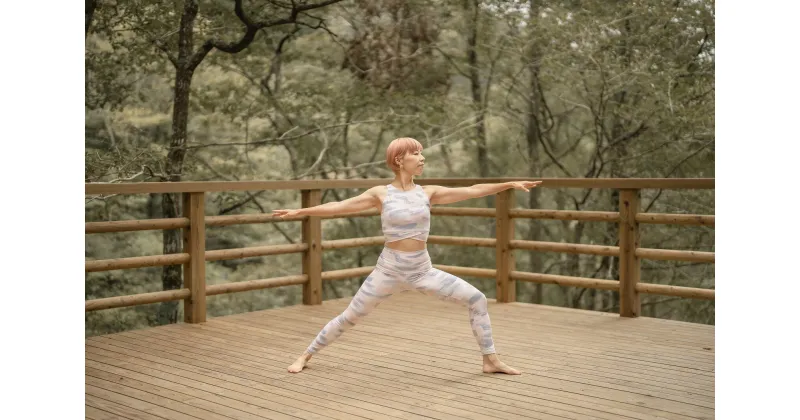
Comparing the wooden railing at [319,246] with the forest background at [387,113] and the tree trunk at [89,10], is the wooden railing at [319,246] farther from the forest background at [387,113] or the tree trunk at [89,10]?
the tree trunk at [89,10]

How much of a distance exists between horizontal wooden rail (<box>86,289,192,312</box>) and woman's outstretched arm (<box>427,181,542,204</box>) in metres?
2.56

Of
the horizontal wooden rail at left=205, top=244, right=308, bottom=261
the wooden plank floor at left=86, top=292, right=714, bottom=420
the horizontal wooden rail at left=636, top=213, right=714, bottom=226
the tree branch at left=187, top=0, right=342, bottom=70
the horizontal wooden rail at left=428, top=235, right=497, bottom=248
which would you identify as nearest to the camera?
the wooden plank floor at left=86, top=292, right=714, bottom=420

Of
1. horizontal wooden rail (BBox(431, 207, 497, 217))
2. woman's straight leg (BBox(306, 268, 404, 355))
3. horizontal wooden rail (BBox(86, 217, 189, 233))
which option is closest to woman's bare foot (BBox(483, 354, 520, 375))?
woman's straight leg (BBox(306, 268, 404, 355))

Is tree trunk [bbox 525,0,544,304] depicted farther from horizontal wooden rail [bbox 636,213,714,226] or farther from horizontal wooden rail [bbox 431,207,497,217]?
horizontal wooden rail [bbox 636,213,714,226]

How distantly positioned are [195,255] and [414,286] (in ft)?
8.16

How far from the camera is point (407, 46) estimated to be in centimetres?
1320

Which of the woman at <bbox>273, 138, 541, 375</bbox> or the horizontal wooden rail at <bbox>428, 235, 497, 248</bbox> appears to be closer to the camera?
the woman at <bbox>273, 138, 541, 375</bbox>

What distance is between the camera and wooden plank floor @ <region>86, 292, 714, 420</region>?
4.27 m

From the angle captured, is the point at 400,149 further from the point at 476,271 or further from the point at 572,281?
the point at 476,271

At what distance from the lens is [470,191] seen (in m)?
4.93

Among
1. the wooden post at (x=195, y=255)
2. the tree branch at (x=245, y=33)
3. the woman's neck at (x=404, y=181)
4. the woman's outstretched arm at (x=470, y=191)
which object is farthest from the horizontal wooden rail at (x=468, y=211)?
the tree branch at (x=245, y=33)
